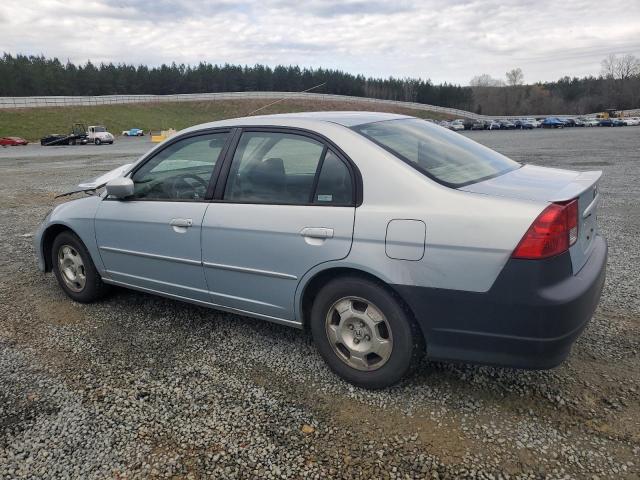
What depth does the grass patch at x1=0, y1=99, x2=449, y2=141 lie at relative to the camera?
54650mm

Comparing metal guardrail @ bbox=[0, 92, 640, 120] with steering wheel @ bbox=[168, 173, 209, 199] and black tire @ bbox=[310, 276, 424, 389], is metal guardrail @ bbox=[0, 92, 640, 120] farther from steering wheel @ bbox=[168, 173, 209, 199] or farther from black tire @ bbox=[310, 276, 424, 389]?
black tire @ bbox=[310, 276, 424, 389]

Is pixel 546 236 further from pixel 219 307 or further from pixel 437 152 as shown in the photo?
pixel 219 307

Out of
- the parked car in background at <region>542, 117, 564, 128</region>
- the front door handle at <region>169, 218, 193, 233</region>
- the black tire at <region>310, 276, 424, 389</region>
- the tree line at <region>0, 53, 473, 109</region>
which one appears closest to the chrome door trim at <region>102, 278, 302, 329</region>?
the black tire at <region>310, 276, 424, 389</region>

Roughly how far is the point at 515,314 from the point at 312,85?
97.1 meters

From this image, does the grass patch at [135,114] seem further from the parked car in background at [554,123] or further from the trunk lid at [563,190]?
the trunk lid at [563,190]

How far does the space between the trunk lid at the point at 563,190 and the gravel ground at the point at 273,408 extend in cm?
85

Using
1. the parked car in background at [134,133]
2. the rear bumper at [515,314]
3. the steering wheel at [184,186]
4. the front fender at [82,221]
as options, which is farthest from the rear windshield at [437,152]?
the parked car in background at [134,133]

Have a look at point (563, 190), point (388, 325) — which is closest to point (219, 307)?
point (388, 325)

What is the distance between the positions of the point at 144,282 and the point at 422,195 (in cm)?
244

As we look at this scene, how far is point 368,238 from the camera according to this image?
271 cm

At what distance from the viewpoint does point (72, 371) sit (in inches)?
130

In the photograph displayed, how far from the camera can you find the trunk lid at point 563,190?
2.55 meters

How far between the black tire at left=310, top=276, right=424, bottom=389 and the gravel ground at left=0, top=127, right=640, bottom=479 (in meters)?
0.11

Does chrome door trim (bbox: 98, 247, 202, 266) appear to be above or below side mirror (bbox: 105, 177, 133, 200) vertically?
below
